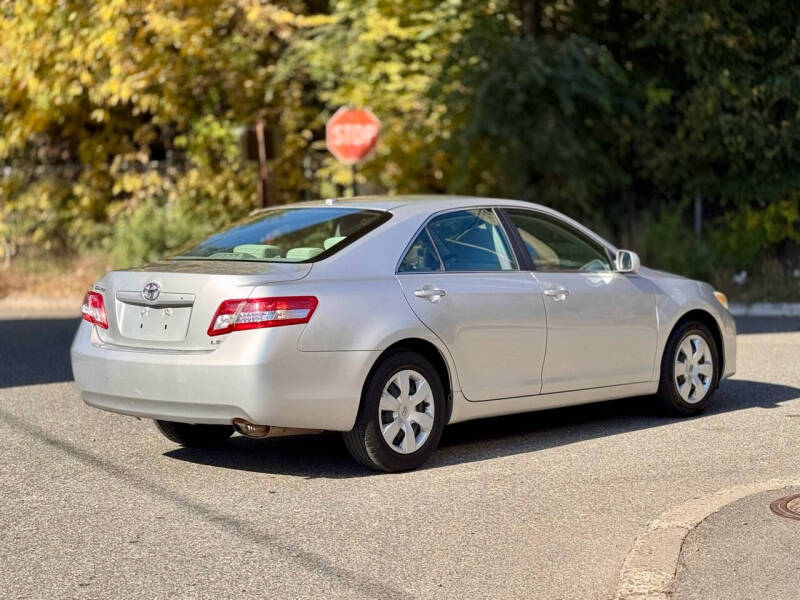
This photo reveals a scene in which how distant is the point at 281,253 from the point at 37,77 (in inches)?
756

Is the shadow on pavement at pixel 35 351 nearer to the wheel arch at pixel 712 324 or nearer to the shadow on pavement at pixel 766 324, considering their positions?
the wheel arch at pixel 712 324

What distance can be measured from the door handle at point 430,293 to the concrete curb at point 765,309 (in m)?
11.7

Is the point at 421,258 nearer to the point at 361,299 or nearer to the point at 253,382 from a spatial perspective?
the point at 361,299

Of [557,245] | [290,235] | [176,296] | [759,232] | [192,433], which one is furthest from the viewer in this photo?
[759,232]

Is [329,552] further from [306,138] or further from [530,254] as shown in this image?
[306,138]

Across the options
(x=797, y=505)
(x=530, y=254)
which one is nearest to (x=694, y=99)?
(x=530, y=254)

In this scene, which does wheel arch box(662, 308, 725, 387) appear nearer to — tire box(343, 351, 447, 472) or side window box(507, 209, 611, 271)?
side window box(507, 209, 611, 271)

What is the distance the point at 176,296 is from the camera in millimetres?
7652

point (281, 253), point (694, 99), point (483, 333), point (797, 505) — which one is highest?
point (694, 99)

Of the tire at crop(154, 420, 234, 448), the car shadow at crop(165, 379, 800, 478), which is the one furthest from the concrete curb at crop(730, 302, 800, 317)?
the tire at crop(154, 420, 234, 448)

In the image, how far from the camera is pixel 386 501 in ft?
23.5

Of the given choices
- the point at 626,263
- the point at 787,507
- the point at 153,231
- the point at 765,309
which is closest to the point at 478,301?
Answer: the point at 626,263

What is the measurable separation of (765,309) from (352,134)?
8265mm

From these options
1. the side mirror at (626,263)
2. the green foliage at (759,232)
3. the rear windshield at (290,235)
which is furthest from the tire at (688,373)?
the green foliage at (759,232)
